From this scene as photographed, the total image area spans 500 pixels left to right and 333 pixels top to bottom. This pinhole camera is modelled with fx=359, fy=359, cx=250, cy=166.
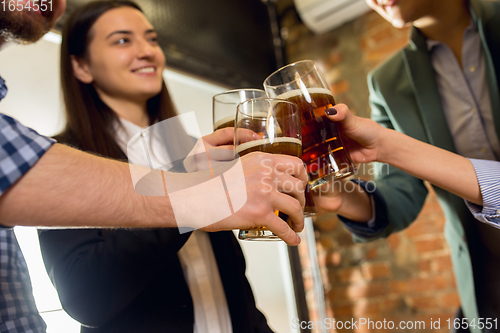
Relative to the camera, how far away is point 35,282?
3.82 ft

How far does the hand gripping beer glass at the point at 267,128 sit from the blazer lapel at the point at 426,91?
0.69m

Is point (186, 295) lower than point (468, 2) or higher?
lower

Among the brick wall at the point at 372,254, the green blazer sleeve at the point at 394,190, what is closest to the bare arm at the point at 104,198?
the green blazer sleeve at the point at 394,190

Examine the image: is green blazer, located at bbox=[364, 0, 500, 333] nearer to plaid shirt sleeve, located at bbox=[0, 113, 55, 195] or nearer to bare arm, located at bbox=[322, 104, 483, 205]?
bare arm, located at bbox=[322, 104, 483, 205]

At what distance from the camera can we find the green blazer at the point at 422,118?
1096 mm

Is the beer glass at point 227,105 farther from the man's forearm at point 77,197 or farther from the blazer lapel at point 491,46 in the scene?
the blazer lapel at point 491,46

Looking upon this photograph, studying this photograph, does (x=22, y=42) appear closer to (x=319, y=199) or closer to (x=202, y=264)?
(x=202, y=264)

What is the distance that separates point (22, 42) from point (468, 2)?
131 cm

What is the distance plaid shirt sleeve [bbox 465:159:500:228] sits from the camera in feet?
2.83

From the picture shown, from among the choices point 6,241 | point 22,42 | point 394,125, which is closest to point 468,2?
point 394,125

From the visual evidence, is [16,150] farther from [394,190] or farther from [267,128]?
[394,190]

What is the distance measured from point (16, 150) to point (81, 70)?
83 centimetres

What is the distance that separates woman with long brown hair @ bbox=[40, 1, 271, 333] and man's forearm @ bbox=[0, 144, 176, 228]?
0.22m


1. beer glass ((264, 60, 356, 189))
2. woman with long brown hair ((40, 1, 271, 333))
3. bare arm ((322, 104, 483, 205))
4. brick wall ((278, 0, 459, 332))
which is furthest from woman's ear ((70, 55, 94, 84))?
brick wall ((278, 0, 459, 332))
